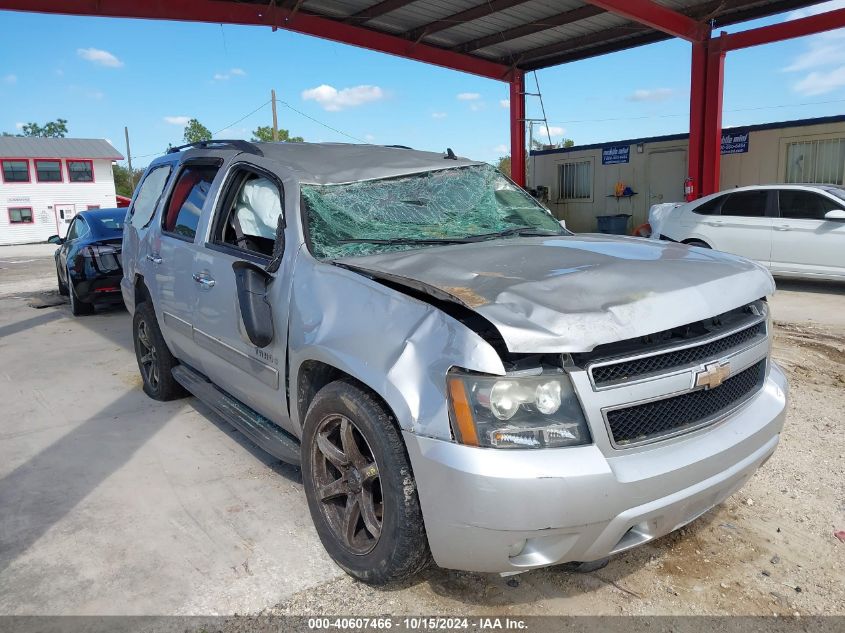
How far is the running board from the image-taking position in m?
3.21

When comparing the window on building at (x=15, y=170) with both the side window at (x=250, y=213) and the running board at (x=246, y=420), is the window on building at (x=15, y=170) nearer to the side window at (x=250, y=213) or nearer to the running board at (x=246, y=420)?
the running board at (x=246, y=420)

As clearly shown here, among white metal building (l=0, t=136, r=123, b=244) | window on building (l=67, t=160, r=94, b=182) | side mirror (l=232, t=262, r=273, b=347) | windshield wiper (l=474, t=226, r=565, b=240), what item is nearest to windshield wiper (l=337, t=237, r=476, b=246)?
windshield wiper (l=474, t=226, r=565, b=240)

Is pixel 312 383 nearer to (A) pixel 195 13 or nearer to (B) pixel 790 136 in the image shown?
(A) pixel 195 13

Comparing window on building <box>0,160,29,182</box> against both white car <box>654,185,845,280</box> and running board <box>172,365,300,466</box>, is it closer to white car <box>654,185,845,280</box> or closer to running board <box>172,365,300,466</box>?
white car <box>654,185,845,280</box>

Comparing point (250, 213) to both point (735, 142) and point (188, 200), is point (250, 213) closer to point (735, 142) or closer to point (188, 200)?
point (188, 200)

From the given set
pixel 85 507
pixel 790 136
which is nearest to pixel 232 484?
pixel 85 507

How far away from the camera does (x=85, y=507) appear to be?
3.42 meters

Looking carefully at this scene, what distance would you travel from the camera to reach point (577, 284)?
239cm

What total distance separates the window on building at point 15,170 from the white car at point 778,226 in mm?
43449

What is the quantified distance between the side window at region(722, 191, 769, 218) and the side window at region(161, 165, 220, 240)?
8727 mm

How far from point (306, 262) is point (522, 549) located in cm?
159

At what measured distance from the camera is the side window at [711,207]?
34.2 ft

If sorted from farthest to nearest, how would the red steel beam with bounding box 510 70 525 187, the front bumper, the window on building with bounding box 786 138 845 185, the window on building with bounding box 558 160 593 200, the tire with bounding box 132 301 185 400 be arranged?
the window on building with bounding box 558 160 593 200
the red steel beam with bounding box 510 70 525 187
the window on building with bounding box 786 138 845 185
the tire with bounding box 132 301 185 400
the front bumper

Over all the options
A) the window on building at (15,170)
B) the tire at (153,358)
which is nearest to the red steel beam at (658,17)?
the tire at (153,358)
